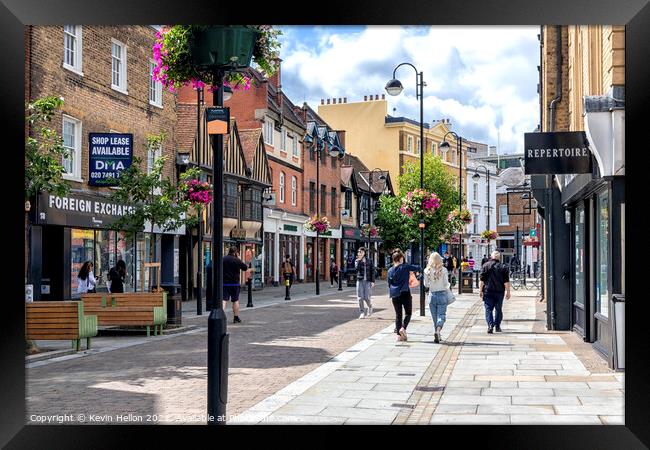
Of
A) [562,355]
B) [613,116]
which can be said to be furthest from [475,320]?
[613,116]

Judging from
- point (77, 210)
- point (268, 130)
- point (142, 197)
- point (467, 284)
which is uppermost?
point (268, 130)

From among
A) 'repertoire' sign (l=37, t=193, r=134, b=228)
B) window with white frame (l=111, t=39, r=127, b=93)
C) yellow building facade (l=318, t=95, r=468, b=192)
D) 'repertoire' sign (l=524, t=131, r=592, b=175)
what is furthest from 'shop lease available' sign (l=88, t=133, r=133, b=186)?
yellow building facade (l=318, t=95, r=468, b=192)

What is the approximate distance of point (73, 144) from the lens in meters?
21.3

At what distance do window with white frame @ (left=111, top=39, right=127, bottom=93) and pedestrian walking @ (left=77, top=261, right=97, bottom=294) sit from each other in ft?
19.8

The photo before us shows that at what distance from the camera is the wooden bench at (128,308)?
1543 cm

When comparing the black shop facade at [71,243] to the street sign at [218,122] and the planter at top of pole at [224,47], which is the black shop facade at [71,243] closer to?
the planter at top of pole at [224,47]

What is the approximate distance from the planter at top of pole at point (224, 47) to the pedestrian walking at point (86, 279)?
13.6 meters

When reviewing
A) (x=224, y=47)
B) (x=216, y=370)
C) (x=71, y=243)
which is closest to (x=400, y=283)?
(x=224, y=47)

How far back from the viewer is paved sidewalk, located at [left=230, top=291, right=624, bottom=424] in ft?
25.9

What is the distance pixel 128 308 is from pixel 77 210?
6153 mm

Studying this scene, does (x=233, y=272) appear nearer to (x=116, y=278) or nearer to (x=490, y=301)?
(x=116, y=278)

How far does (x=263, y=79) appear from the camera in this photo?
39625 millimetres

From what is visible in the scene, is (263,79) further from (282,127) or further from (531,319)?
(531,319)

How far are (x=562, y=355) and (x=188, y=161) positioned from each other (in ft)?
61.1
